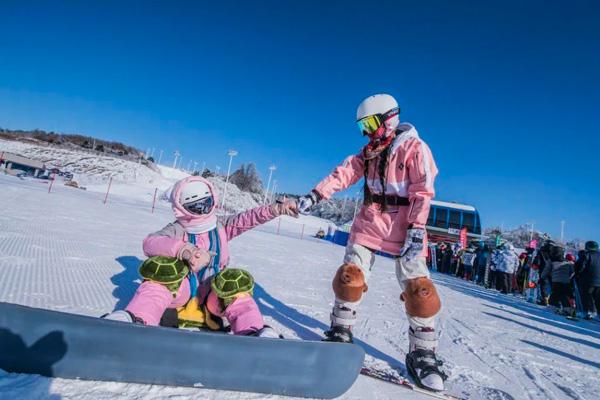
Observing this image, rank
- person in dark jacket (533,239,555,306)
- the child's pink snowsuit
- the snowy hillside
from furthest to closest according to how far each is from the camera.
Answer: the snowy hillside → person in dark jacket (533,239,555,306) → the child's pink snowsuit

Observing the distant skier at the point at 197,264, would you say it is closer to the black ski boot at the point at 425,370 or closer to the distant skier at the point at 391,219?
the distant skier at the point at 391,219

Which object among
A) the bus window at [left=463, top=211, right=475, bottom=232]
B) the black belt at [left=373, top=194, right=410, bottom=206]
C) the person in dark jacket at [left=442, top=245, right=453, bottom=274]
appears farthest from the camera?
the bus window at [left=463, top=211, right=475, bottom=232]

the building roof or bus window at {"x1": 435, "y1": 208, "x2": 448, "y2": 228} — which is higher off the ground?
bus window at {"x1": 435, "y1": 208, "x2": 448, "y2": 228}

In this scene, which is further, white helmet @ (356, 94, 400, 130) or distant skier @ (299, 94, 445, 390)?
white helmet @ (356, 94, 400, 130)

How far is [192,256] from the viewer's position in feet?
6.21

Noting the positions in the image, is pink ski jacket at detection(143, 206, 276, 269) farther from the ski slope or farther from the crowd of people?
the crowd of people

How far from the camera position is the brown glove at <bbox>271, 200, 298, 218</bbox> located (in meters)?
2.29

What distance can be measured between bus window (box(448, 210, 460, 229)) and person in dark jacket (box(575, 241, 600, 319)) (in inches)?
747

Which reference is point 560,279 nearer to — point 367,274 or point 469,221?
point 367,274

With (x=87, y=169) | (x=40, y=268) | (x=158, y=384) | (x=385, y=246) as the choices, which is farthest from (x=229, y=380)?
(x=87, y=169)

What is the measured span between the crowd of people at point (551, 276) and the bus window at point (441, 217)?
38.8 feet

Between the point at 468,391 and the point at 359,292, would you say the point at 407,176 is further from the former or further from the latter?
the point at 468,391

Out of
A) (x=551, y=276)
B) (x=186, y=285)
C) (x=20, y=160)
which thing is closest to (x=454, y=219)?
(x=551, y=276)

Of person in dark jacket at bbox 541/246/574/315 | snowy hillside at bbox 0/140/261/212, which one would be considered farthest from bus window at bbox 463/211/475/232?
snowy hillside at bbox 0/140/261/212
